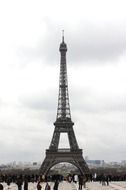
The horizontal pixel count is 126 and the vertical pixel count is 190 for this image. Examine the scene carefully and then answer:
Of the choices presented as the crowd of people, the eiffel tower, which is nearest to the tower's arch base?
the eiffel tower

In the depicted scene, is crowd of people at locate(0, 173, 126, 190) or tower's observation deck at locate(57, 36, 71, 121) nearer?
crowd of people at locate(0, 173, 126, 190)

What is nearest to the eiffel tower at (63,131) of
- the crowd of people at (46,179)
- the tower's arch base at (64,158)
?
the tower's arch base at (64,158)

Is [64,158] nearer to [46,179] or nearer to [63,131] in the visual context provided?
[63,131]

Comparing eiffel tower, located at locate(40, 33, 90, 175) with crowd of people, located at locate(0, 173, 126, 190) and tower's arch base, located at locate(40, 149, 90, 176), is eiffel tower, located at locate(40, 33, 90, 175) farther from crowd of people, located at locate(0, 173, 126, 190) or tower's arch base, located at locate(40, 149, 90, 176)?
crowd of people, located at locate(0, 173, 126, 190)

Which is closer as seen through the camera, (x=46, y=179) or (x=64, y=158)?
(x=46, y=179)

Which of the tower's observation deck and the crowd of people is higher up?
the tower's observation deck

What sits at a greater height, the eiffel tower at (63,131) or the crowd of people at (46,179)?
the eiffel tower at (63,131)

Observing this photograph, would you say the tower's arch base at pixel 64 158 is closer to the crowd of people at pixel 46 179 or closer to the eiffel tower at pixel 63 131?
the eiffel tower at pixel 63 131

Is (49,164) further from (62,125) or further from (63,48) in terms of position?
(63,48)

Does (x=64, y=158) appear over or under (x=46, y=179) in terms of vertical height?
over

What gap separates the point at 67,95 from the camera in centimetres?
10481

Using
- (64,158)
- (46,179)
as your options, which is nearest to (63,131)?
(64,158)

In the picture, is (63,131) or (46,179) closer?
(46,179)

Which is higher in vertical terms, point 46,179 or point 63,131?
point 63,131
